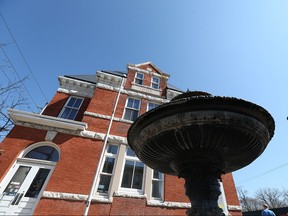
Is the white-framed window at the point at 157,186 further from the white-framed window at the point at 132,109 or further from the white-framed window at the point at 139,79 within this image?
the white-framed window at the point at 139,79

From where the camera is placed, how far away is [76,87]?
37.2 feet

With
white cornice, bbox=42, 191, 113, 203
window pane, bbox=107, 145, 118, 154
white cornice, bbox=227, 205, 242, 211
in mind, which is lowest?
white cornice, bbox=42, 191, 113, 203

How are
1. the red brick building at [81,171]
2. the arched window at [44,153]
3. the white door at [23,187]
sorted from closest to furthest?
the white door at [23,187], the red brick building at [81,171], the arched window at [44,153]

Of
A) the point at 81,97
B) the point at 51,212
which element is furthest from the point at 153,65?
the point at 51,212

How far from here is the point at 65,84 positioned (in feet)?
36.8

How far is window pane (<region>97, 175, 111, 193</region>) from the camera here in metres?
7.29

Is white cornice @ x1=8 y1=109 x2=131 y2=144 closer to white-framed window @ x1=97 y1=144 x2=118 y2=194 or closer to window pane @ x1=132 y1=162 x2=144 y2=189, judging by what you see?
white-framed window @ x1=97 y1=144 x2=118 y2=194

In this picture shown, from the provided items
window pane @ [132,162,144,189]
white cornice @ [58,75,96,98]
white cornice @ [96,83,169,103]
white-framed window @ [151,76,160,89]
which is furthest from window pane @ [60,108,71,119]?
white-framed window @ [151,76,160,89]

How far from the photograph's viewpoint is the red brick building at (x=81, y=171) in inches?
254

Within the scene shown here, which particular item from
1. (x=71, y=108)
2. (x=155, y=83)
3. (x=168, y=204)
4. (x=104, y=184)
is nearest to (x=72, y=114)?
(x=71, y=108)

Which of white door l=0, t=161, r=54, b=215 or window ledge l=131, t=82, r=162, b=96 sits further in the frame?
window ledge l=131, t=82, r=162, b=96

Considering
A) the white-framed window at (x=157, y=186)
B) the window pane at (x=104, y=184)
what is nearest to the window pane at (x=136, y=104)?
the white-framed window at (x=157, y=186)

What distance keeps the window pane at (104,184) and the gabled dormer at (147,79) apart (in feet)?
19.8

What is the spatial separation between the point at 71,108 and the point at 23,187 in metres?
4.89
